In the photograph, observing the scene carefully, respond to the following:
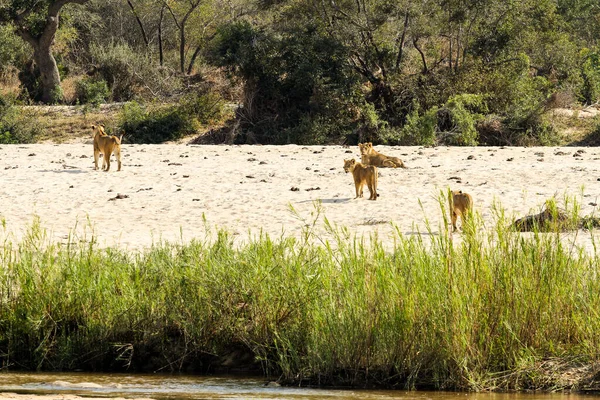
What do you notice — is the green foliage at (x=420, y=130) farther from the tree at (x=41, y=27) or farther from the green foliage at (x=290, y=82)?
the tree at (x=41, y=27)

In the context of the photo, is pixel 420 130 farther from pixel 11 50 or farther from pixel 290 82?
pixel 11 50

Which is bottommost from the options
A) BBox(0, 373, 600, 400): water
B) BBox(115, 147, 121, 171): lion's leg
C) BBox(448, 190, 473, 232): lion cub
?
BBox(0, 373, 600, 400): water

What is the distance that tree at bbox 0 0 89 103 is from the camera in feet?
114

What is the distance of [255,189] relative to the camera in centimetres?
1648

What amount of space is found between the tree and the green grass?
2756 centimetres

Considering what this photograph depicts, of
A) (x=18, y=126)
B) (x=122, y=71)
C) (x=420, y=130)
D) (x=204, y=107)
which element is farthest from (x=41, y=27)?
(x=420, y=130)

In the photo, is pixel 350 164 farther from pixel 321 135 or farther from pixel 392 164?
pixel 321 135

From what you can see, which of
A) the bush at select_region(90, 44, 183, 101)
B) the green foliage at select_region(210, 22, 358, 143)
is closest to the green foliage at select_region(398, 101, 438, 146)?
the green foliage at select_region(210, 22, 358, 143)

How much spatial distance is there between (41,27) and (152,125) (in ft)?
24.4

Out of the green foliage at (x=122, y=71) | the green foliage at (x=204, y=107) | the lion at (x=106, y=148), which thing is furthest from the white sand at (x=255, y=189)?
the green foliage at (x=122, y=71)

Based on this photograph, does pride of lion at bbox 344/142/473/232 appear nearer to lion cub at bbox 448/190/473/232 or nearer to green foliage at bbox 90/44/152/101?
lion cub at bbox 448/190/473/232

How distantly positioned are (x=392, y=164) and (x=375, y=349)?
10.9m

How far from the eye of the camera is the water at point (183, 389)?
734 cm

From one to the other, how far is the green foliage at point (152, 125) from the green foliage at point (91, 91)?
3984 mm
